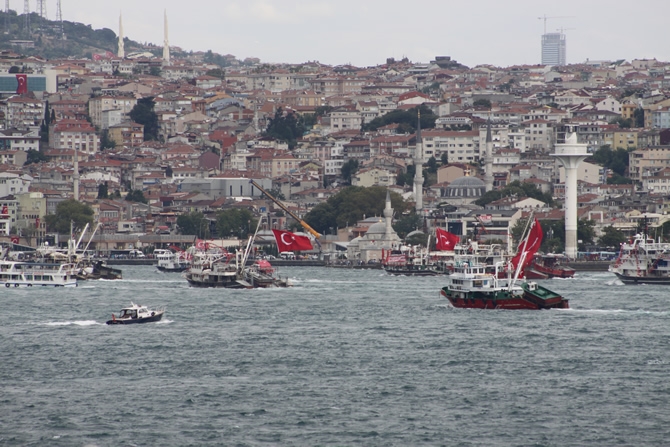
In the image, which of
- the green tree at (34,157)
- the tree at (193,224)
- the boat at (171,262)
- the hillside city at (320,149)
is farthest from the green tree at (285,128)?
the boat at (171,262)

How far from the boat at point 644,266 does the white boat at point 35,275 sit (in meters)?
19.5

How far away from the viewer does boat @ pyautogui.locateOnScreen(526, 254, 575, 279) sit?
62056 mm

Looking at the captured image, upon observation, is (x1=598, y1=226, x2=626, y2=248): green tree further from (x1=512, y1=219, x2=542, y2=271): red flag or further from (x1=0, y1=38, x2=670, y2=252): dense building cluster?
(x1=512, y1=219, x2=542, y2=271): red flag

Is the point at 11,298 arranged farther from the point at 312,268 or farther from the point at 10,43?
the point at 10,43

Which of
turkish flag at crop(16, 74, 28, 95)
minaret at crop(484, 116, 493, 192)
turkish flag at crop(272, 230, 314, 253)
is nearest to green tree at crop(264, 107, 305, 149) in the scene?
turkish flag at crop(16, 74, 28, 95)

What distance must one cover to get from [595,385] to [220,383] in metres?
6.80

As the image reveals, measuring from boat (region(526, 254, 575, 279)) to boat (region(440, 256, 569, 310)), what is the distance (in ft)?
55.8

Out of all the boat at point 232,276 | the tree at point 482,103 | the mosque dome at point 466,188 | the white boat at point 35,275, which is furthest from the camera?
the tree at point 482,103

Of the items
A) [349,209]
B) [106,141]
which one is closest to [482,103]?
[106,141]

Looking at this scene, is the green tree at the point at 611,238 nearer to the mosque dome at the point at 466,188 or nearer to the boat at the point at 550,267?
the boat at the point at 550,267

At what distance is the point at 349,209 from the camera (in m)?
87.1

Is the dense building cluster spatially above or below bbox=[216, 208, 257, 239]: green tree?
above

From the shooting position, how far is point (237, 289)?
53.7 metres

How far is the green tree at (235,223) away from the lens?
8456cm
